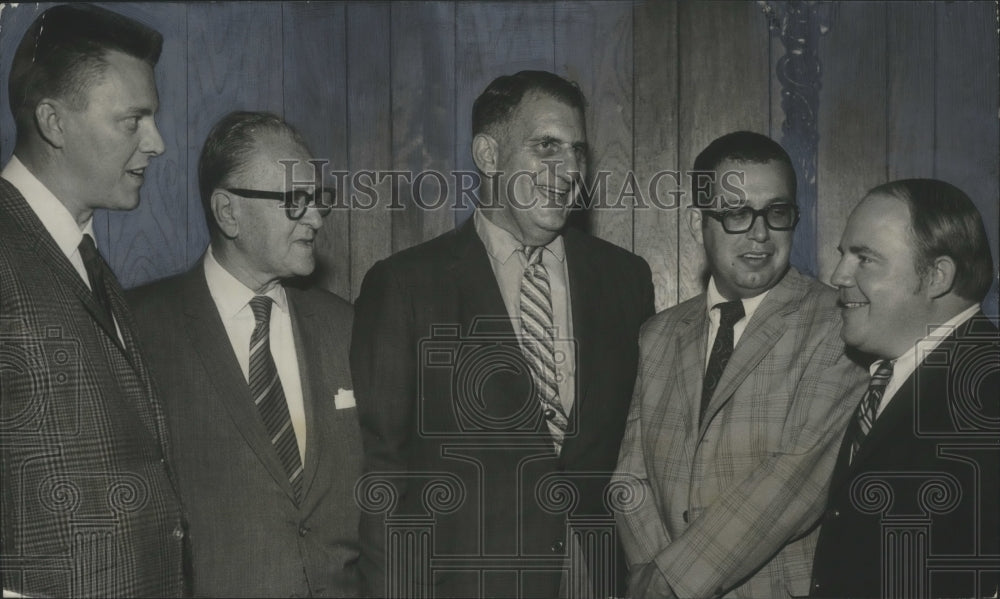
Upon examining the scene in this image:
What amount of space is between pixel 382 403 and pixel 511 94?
859mm

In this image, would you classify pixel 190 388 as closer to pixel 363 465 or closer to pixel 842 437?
pixel 363 465

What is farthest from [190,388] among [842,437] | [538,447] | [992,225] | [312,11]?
[992,225]

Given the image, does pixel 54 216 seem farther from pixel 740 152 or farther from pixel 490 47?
pixel 740 152

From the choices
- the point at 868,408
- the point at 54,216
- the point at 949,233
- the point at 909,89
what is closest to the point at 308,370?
the point at 54,216

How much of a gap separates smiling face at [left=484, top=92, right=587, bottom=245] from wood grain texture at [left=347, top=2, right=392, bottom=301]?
0.33 meters

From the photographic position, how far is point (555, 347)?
2760 mm

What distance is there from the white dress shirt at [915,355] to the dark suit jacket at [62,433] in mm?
1682

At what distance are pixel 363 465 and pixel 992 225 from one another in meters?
1.77

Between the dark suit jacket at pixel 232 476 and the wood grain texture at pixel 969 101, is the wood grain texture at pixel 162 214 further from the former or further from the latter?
the wood grain texture at pixel 969 101

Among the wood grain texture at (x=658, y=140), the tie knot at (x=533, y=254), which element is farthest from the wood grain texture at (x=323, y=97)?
the wood grain texture at (x=658, y=140)

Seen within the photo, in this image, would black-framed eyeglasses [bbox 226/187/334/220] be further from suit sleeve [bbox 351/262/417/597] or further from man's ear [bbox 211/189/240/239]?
suit sleeve [bbox 351/262/417/597]

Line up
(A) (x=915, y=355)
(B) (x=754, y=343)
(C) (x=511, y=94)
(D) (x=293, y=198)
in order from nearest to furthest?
(A) (x=915, y=355) → (B) (x=754, y=343) → (D) (x=293, y=198) → (C) (x=511, y=94)

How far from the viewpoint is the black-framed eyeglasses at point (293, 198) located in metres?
2.69

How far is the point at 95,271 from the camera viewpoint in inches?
97.7
